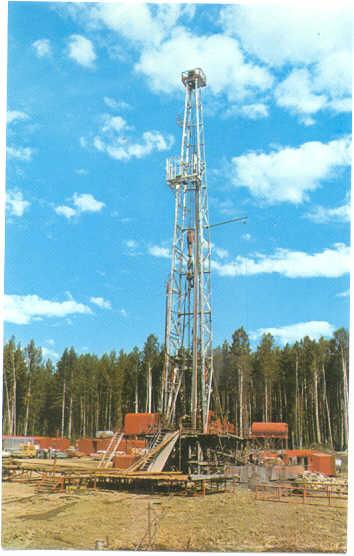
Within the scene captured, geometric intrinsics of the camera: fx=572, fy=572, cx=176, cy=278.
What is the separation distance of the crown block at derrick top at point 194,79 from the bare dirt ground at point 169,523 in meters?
13.7

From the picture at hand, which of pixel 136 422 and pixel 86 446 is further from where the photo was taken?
pixel 86 446

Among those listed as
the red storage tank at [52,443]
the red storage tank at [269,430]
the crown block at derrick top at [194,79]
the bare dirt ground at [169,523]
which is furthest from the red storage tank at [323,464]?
the crown block at derrick top at [194,79]

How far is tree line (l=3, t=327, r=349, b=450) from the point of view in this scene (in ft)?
127

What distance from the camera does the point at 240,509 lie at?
13.6 meters

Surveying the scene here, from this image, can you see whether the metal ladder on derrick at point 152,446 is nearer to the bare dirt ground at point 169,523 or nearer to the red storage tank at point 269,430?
the bare dirt ground at point 169,523

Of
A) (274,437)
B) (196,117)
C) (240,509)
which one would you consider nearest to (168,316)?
(196,117)

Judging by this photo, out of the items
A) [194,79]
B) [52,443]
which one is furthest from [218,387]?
[194,79]

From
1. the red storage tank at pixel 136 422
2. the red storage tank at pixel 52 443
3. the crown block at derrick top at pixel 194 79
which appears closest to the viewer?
the crown block at derrick top at pixel 194 79

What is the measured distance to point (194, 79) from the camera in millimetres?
20406

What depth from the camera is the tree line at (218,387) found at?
38625 mm

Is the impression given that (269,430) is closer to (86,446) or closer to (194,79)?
(86,446)

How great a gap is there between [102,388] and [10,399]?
7.56 m

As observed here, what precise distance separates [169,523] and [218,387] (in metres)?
29.5

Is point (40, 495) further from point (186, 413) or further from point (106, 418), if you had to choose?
point (106, 418)
